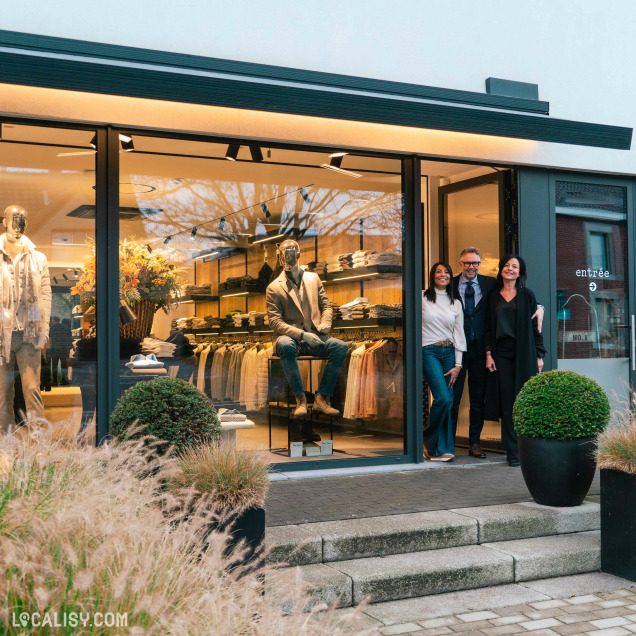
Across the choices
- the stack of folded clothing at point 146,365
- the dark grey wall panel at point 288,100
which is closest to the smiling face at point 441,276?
the dark grey wall panel at point 288,100

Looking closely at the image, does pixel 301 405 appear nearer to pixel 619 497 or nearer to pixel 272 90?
pixel 272 90

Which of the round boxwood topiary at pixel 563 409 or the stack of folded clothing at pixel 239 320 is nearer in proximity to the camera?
the round boxwood topiary at pixel 563 409

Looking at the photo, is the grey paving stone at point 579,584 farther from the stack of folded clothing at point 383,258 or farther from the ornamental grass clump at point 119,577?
the stack of folded clothing at point 383,258

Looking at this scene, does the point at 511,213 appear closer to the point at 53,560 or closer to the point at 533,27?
the point at 533,27

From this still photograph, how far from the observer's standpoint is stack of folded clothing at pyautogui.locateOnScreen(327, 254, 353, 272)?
8.08 meters

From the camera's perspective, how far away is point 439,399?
7.74 meters

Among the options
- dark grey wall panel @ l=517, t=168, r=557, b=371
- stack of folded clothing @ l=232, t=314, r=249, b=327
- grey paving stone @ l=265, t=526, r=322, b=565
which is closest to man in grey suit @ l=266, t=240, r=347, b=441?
stack of folded clothing @ l=232, t=314, r=249, b=327

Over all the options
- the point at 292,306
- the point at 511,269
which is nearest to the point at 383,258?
the point at 292,306

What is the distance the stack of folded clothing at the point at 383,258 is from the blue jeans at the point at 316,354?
0.89 meters

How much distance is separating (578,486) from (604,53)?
5219 mm

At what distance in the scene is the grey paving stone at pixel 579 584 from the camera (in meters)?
4.86

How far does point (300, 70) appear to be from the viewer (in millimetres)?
6652

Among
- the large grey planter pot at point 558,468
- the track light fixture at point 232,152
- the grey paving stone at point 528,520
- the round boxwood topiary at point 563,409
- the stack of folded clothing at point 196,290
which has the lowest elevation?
the grey paving stone at point 528,520

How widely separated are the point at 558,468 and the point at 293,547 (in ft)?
7.05
